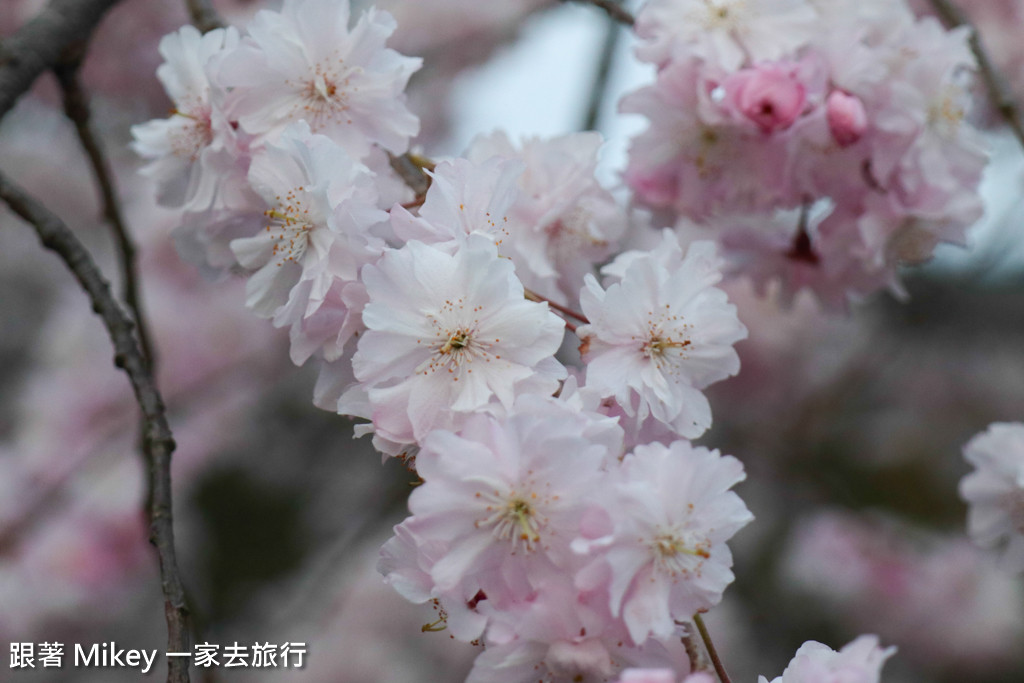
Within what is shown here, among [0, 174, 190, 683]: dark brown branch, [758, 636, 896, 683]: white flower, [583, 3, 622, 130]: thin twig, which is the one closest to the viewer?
[758, 636, 896, 683]: white flower

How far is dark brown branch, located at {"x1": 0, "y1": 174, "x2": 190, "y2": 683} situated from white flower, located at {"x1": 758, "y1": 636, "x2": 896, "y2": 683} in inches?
17.1

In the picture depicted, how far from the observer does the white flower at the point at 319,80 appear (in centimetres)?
81

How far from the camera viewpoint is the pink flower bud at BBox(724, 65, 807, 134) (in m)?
1.01

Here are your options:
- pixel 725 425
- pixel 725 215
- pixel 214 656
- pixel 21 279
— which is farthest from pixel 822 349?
pixel 21 279

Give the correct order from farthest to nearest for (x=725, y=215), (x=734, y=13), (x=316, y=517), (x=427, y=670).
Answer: (x=427, y=670), (x=316, y=517), (x=725, y=215), (x=734, y=13)

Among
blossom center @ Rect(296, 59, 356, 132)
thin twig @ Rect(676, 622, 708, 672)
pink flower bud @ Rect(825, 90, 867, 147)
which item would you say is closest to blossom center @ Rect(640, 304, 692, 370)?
thin twig @ Rect(676, 622, 708, 672)

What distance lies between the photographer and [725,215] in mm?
1260

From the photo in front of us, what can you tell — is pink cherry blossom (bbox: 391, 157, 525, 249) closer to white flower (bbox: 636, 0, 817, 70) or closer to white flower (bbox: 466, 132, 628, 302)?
white flower (bbox: 466, 132, 628, 302)

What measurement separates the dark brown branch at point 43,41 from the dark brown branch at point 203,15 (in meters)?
0.09

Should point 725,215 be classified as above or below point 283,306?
above

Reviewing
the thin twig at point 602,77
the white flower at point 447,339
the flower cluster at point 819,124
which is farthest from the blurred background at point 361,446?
the white flower at point 447,339

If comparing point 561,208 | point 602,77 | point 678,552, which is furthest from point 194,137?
point 602,77

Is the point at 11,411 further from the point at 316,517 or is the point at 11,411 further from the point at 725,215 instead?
the point at 725,215

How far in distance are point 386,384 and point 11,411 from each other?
2890 millimetres
